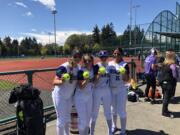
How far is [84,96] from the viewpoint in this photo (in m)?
5.94

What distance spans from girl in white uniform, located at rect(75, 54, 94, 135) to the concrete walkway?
52.1 inches

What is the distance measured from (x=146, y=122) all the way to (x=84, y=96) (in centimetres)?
286

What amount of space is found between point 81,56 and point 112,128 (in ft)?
7.14

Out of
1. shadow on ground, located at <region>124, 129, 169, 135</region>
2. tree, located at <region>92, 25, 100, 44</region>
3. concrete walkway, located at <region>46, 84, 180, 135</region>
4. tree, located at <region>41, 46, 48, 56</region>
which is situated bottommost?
shadow on ground, located at <region>124, 129, 169, 135</region>

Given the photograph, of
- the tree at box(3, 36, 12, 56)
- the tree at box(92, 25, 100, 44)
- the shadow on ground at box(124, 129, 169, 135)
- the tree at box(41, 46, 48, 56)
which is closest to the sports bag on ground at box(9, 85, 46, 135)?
the shadow on ground at box(124, 129, 169, 135)

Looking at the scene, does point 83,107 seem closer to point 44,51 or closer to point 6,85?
point 6,85

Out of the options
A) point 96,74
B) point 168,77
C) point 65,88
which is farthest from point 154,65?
point 65,88

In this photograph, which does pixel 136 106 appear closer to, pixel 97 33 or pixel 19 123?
pixel 19 123

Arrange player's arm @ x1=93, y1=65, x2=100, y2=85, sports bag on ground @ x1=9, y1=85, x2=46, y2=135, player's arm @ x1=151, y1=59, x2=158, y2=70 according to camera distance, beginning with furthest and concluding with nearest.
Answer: player's arm @ x1=151, y1=59, x2=158, y2=70 → player's arm @ x1=93, y1=65, x2=100, y2=85 → sports bag on ground @ x1=9, y1=85, x2=46, y2=135

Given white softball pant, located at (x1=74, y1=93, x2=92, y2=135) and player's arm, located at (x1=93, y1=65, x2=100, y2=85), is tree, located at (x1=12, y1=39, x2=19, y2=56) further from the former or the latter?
white softball pant, located at (x1=74, y1=93, x2=92, y2=135)

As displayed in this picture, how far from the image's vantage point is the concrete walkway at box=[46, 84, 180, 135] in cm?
739

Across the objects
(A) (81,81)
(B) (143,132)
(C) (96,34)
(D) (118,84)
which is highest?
(C) (96,34)

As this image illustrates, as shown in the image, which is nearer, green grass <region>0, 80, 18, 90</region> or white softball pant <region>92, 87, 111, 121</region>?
white softball pant <region>92, 87, 111, 121</region>

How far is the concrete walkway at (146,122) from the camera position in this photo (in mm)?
7395
